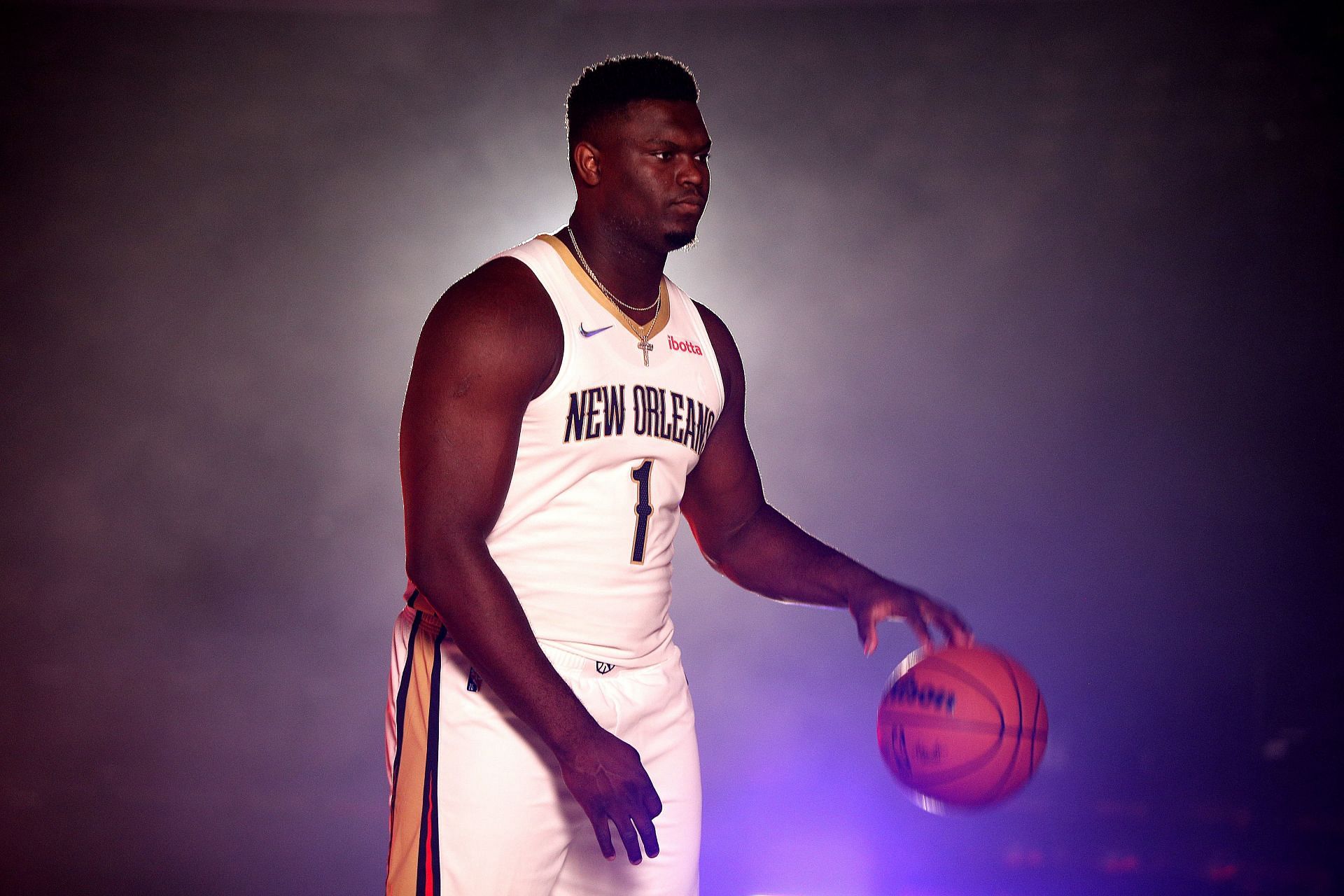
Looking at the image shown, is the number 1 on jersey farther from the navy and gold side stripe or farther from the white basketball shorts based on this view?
the navy and gold side stripe

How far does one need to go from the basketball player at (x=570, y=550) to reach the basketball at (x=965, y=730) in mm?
81

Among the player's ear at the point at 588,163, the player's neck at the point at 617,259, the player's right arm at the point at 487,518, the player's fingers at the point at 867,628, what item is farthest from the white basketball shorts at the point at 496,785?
the player's ear at the point at 588,163

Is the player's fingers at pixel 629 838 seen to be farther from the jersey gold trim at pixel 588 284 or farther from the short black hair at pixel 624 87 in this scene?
the short black hair at pixel 624 87

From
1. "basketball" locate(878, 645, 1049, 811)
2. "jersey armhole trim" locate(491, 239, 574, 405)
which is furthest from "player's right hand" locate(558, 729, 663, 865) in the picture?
"basketball" locate(878, 645, 1049, 811)

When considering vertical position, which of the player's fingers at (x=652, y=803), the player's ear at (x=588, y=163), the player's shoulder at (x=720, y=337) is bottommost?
the player's fingers at (x=652, y=803)

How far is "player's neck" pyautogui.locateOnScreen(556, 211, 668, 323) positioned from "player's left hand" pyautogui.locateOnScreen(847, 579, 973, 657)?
1.95ft

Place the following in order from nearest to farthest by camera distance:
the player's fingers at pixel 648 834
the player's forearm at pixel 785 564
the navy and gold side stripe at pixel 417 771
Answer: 1. the player's fingers at pixel 648 834
2. the navy and gold side stripe at pixel 417 771
3. the player's forearm at pixel 785 564

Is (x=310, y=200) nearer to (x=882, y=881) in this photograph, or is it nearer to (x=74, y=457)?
(x=74, y=457)

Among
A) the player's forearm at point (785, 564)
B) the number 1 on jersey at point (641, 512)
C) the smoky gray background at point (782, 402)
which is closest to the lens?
the number 1 on jersey at point (641, 512)

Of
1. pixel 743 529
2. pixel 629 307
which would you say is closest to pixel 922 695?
pixel 743 529

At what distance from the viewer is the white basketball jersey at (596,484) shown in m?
1.44

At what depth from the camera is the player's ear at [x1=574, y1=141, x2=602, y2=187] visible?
1.62 metres

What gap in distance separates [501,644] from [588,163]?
792mm

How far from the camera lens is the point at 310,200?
3434 millimetres
